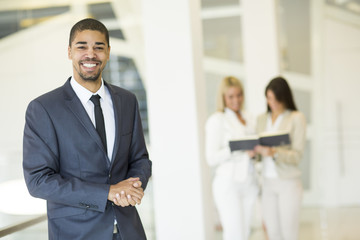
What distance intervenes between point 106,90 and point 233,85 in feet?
7.98

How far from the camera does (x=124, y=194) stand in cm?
206

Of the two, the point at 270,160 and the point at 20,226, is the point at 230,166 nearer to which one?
the point at 270,160

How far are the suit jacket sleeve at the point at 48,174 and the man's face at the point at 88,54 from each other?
0.23m

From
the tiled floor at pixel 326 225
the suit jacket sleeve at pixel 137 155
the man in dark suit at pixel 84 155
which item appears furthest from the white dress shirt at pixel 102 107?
the tiled floor at pixel 326 225

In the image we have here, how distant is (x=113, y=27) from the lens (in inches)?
218

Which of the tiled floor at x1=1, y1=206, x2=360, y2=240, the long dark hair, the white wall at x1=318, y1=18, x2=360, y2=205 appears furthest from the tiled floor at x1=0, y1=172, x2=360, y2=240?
the long dark hair

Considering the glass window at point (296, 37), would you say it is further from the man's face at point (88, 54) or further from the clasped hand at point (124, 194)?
the clasped hand at point (124, 194)

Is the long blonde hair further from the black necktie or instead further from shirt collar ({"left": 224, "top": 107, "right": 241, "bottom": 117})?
the black necktie

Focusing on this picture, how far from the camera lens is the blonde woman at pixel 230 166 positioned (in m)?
4.49

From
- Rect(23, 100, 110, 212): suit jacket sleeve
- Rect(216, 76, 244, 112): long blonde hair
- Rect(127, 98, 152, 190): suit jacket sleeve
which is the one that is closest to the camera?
Rect(23, 100, 110, 212): suit jacket sleeve

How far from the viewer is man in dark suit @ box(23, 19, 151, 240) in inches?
80.0

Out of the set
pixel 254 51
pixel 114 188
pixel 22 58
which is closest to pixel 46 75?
pixel 22 58

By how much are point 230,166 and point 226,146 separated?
0.60 ft

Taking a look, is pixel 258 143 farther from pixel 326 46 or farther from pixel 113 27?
pixel 326 46
